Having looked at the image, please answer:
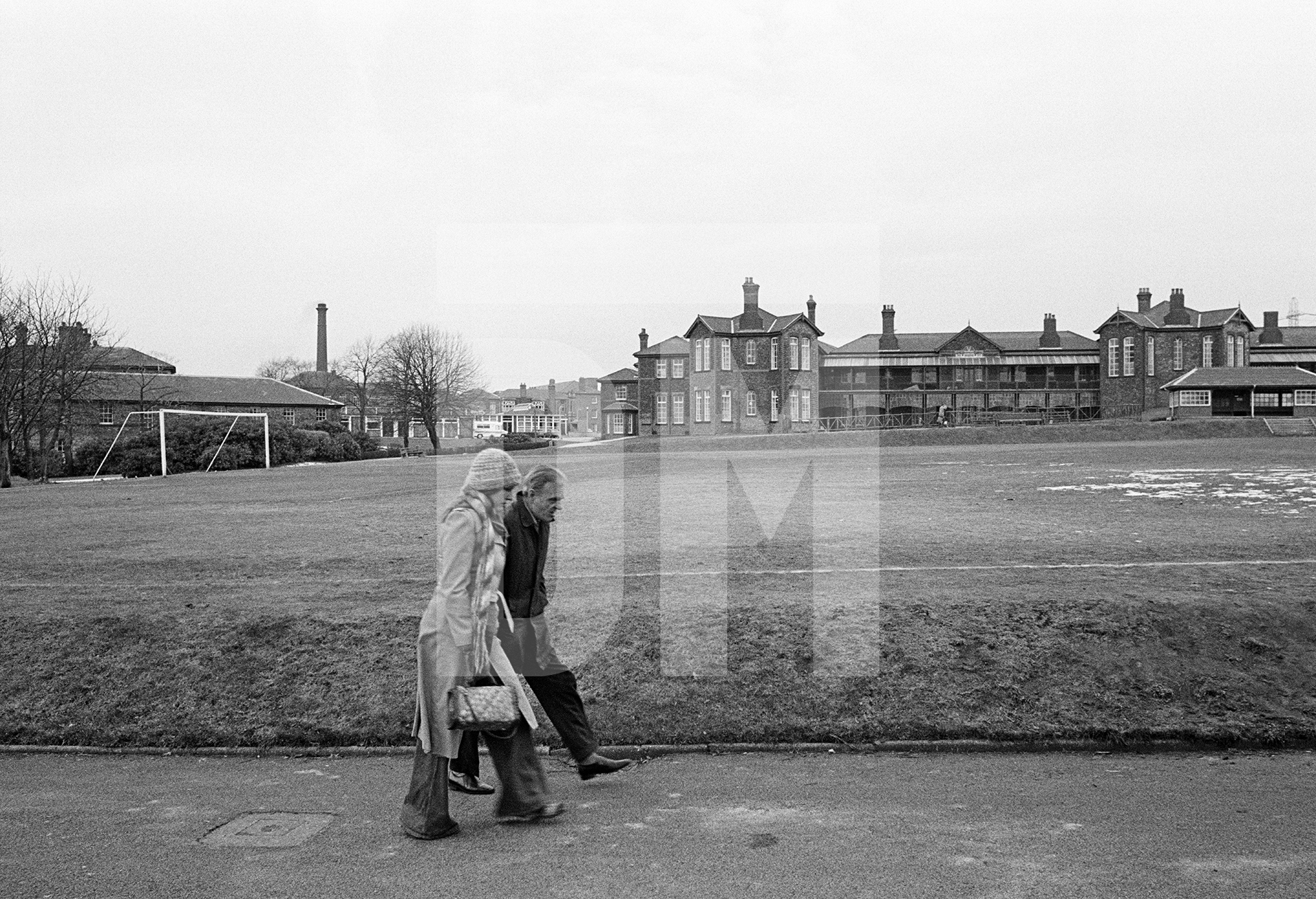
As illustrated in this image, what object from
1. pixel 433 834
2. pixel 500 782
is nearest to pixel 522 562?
pixel 500 782

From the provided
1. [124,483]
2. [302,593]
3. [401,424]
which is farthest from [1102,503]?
[401,424]

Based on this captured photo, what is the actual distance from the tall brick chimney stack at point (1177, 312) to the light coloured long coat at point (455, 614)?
8279 cm

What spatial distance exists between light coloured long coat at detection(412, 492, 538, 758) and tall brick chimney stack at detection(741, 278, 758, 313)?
68.3m

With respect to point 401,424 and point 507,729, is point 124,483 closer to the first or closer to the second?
point 507,729

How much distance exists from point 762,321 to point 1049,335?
2753cm

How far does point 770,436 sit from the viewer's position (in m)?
59.2

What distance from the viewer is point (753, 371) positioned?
73375mm

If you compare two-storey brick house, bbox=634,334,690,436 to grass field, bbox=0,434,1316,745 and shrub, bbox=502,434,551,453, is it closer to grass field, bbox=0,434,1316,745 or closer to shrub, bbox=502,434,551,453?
shrub, bbox=502,434,551,453

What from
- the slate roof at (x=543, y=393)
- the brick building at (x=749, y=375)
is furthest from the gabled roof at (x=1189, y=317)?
the slate roof at (x=543, y=393)

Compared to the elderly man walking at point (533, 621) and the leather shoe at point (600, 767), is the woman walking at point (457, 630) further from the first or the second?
the leather shoe at point (600, 767)

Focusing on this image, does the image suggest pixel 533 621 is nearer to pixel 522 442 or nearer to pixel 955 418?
pixel 522 442

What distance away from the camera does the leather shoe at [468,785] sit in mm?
6668

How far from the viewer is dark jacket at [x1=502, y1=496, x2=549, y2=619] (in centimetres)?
642

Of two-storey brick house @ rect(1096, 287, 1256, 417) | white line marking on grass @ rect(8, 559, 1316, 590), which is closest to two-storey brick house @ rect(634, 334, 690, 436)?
two-storey brick house @ rect(1096, 287, 1256, 417)
